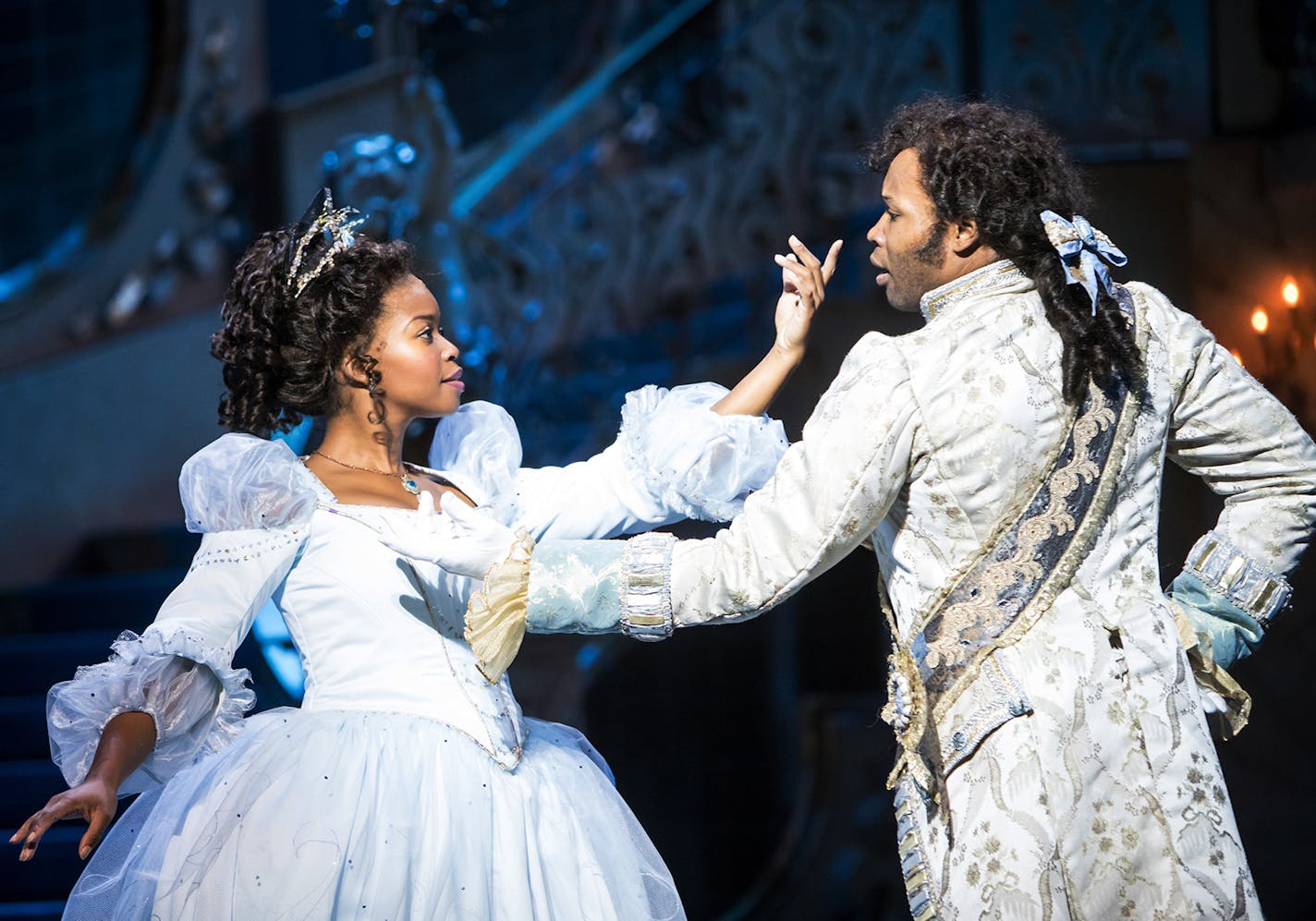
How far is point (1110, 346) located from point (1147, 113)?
2705mm

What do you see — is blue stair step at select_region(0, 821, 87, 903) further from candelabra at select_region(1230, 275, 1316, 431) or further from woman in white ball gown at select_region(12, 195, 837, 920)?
candelabra at select_region(1230, 275, 1316, 431)

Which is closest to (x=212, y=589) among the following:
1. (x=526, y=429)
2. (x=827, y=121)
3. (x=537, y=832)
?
(x=537, y=832)

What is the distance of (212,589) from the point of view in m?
2.01

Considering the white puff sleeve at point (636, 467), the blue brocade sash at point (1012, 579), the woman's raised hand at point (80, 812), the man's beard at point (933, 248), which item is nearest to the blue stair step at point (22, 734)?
the white puff sleeve at point (636, 467)

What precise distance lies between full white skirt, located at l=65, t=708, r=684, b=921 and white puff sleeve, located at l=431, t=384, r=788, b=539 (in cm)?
43

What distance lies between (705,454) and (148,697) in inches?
34.4

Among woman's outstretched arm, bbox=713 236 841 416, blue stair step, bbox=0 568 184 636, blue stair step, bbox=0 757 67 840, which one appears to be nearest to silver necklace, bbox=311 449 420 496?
woman's outstretched arm, bbox=713 236 841 416

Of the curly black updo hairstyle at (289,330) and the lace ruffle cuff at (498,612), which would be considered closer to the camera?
the lace ruffle cuff at (498,612)

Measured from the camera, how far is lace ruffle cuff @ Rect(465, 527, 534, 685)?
6.25 ft

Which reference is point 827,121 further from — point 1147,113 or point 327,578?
point 327,578

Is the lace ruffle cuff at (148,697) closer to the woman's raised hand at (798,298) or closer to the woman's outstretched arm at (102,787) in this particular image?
the woman's outstretched arm at (102,787)

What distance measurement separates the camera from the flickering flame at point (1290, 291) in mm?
3711

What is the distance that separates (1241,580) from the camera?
2.10 meters

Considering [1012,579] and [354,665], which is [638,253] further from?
[1012,579]
